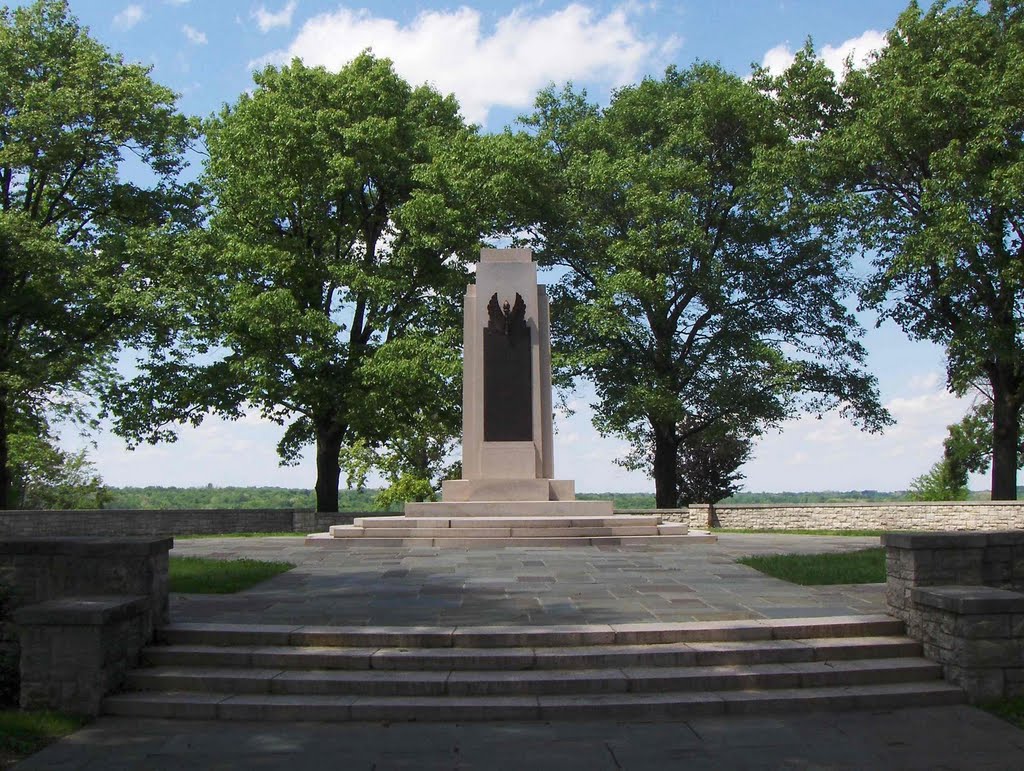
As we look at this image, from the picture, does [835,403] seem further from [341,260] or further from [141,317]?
[141,317]

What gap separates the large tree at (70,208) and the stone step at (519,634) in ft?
57.9

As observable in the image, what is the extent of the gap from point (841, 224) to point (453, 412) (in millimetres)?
12839

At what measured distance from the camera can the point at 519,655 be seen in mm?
6906

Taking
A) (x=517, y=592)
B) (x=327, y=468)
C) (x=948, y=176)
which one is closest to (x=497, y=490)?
(x=517, y=592)

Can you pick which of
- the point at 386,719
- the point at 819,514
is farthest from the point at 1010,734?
the point at 819,514

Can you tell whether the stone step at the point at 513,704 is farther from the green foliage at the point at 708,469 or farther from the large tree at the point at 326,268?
the green foliage at the point at 708,469

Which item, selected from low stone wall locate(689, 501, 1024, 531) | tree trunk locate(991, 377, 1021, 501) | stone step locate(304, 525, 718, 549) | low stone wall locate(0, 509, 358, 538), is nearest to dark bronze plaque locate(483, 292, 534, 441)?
stone step locate(304, 525, 718, 549)

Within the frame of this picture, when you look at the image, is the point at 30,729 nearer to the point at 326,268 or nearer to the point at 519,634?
the point at 519,634

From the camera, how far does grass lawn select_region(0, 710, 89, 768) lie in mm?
5680

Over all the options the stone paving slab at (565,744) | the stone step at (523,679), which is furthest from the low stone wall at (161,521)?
the stone paving slab at (565,744)

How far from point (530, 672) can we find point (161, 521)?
1938 cm

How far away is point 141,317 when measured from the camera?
2405cm

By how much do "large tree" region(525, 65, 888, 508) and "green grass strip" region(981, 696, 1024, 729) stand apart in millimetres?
18931

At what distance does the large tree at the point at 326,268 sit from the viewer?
23.9 m
